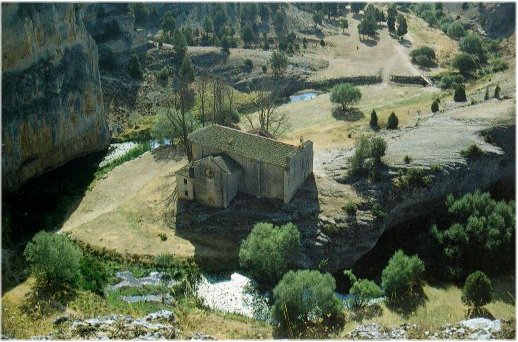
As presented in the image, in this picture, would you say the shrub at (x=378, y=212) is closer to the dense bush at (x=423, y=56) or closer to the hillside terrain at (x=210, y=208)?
the hillside terrain at (x=210, y=208)

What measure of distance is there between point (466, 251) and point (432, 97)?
1482 inches

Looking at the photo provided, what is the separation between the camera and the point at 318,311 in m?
38.4

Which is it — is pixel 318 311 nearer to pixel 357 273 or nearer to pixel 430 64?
pixel 357 273

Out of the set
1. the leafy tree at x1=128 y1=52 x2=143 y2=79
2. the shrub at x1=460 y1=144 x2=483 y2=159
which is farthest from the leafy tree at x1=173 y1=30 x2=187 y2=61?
the shrub at x1=460 y1=144 x2=483 y2=159

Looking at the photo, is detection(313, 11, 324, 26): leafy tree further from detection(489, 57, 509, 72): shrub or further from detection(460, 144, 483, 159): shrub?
detection(460, 144, 483, 159): shrub

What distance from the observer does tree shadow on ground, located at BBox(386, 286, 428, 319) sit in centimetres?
4078

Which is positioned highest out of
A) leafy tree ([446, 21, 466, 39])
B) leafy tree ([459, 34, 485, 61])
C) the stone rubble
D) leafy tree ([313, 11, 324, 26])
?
leafy tree ([313, 11, 324, 26])

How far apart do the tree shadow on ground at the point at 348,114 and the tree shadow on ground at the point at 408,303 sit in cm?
3466

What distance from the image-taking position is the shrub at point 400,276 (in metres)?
41.7

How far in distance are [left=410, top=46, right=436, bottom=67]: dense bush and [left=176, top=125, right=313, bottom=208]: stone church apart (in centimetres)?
5137

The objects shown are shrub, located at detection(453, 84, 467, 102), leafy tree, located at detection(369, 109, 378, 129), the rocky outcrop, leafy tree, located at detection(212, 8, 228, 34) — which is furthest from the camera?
leafy tree, located at detection(212, 8, 228, 34)

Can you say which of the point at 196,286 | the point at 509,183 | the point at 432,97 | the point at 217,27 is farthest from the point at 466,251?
the point at 217,27

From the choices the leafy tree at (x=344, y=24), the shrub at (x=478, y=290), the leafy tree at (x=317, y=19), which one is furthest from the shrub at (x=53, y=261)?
the leafy tree at (x=317, y=19)

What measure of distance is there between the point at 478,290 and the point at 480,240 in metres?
7.84
